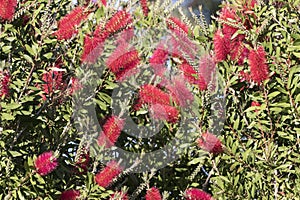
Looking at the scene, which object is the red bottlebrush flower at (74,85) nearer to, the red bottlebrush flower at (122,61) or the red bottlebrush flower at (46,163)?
the red bottlebrush flower at (122,61)

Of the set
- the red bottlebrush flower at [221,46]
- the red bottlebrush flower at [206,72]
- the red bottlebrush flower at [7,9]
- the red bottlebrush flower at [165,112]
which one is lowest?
the red bottlebrush flower at [165,112]

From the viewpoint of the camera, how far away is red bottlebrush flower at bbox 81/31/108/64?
2406 millimetres

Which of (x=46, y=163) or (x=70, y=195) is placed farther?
(x=70, y=195)

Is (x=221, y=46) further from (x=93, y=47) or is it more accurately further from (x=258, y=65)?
(x=93, y=47)

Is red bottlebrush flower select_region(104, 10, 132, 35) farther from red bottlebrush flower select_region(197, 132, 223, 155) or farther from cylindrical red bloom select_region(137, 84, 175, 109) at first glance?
red bottlebrush flower select_region(197, 132, 223, 155)

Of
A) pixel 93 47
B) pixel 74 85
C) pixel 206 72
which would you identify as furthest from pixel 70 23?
pixel 206 72

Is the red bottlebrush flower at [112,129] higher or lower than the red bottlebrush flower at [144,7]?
lower

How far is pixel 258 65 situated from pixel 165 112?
0.47 meters

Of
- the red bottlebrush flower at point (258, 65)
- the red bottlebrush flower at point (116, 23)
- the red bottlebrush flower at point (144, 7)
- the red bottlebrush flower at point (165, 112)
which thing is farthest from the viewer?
the red bottlebrush flower at point (144, 7)

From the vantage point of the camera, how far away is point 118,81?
2.57 meters

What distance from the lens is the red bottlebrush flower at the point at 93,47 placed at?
241cm

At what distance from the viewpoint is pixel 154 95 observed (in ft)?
8.06

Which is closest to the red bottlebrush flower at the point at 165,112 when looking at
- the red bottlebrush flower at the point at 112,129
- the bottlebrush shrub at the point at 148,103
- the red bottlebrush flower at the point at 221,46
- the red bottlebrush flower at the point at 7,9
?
the bottlebrush shrub at the point at 148,103

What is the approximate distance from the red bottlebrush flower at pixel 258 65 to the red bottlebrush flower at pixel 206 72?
0.17 meters
